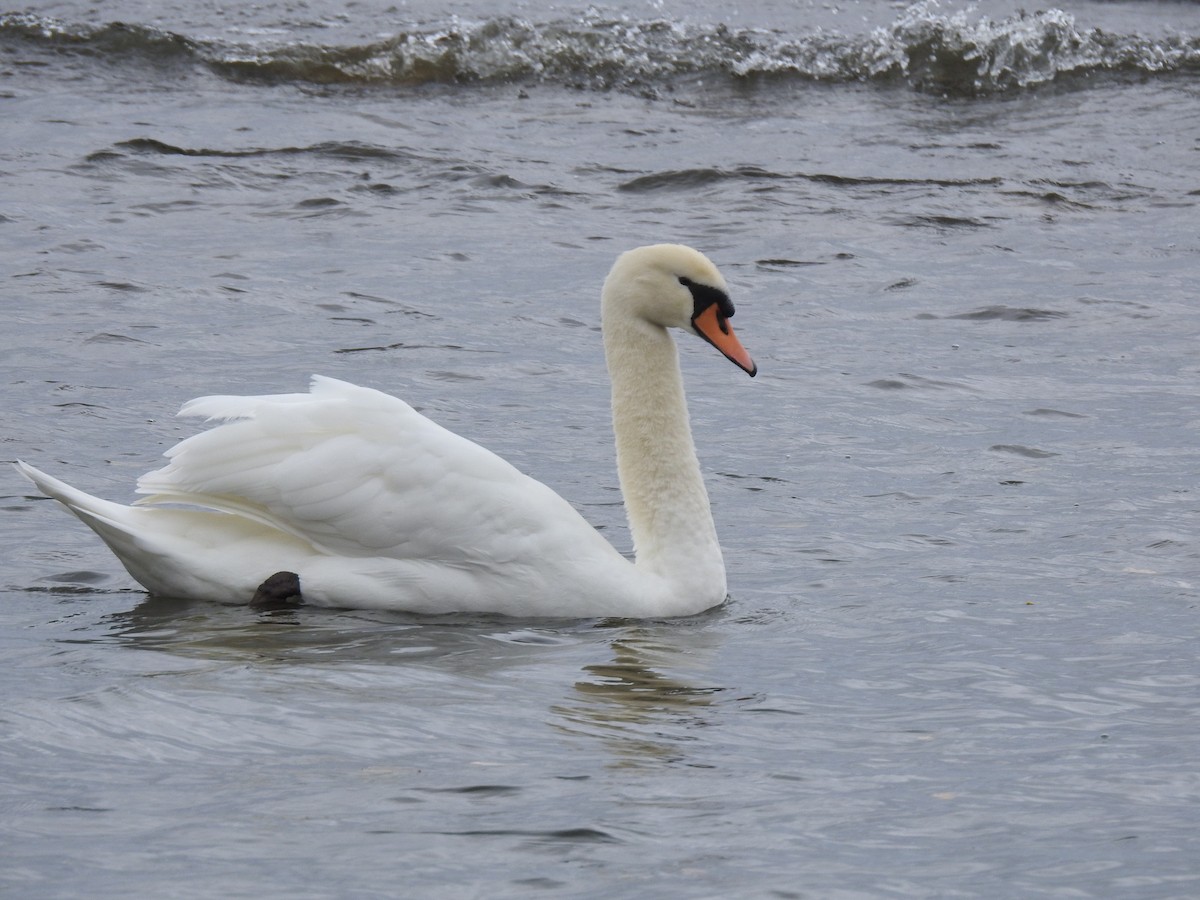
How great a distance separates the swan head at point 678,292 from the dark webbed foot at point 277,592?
1.55 m

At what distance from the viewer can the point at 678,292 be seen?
6812 millimetres

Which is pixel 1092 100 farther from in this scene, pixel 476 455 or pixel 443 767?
pixel 443 767

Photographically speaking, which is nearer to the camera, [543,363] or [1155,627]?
[1155,627]

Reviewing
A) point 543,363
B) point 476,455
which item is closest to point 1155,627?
point 476,455

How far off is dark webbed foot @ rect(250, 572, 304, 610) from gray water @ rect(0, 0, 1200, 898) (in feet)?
0.18

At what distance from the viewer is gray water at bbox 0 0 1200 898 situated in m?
4.36

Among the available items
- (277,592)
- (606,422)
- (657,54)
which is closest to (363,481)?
(277,592)

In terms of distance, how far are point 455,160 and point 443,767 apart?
1033 centimetres

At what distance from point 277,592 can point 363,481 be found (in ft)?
1.49

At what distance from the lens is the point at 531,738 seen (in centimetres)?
497

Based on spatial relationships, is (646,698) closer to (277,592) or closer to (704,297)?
(277,592)

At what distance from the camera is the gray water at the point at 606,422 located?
14.3 ft

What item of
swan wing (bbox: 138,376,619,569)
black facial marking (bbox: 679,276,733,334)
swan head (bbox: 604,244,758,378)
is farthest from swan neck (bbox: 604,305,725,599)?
swan wing (bbox: 138,376,619,569)

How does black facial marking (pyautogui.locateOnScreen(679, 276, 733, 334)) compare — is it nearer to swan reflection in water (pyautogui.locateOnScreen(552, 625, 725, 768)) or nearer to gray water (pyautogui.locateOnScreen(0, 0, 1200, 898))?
gray water (pyautogui.locateOnScreen(0, 0, 1200, 898))
